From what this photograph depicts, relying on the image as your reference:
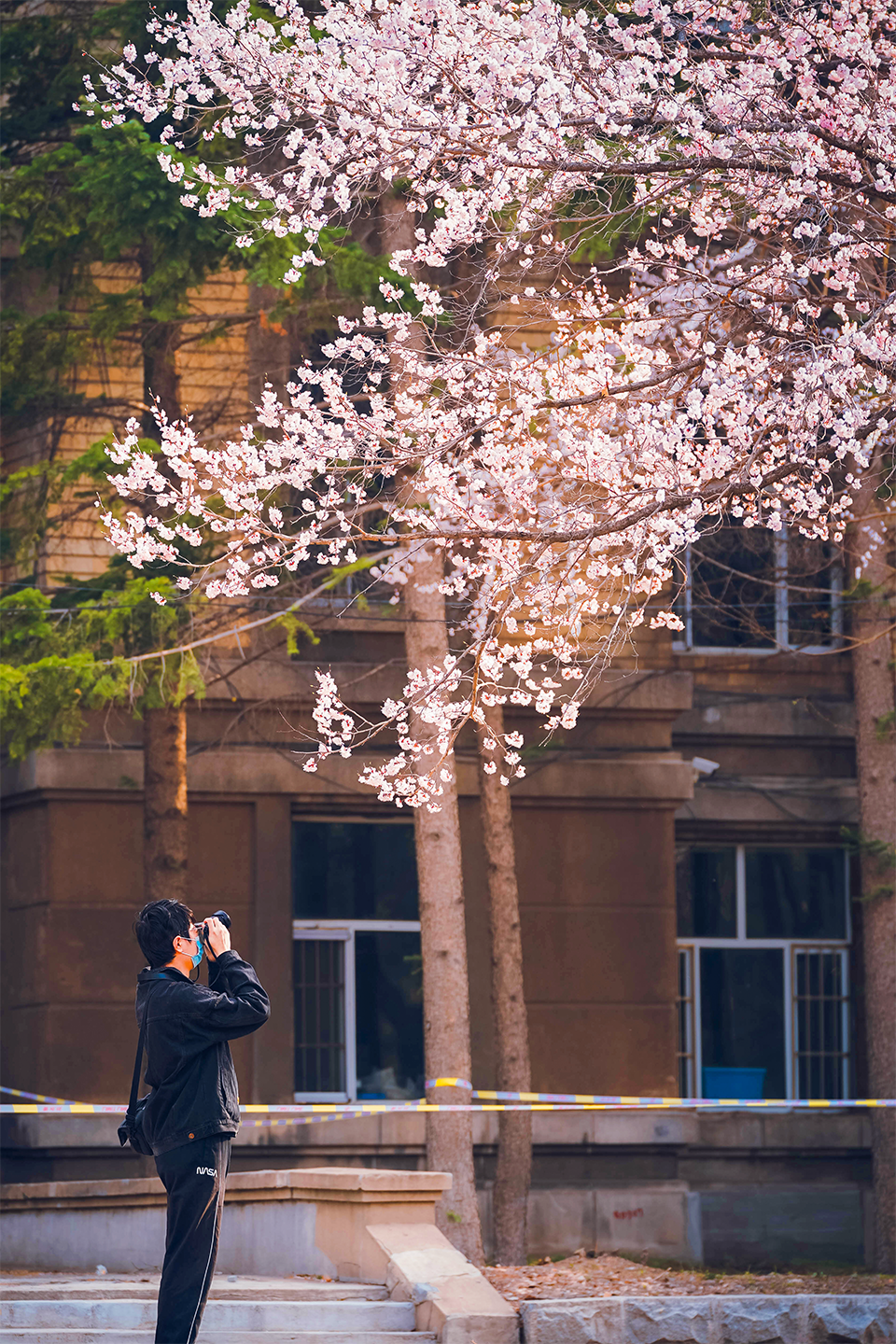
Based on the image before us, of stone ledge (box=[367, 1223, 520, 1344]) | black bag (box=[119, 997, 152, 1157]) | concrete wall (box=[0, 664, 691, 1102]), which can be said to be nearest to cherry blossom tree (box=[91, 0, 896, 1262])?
stone ledge (box=[367, 1223, 520, 1344])

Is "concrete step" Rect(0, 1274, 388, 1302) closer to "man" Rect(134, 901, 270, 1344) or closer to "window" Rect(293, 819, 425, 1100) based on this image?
"man" Rect(134, 901, 270, 1344)

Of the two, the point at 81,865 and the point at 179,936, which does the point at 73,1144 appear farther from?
the point at 179,936

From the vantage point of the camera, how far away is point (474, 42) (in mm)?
9250

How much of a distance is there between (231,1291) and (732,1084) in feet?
30.4

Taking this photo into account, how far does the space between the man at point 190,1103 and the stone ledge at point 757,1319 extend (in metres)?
3.09

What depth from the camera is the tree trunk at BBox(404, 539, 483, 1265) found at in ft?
42.3

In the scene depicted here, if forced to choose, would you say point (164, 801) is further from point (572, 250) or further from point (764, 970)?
point (764, 970)

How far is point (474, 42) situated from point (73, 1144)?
32.2 ft

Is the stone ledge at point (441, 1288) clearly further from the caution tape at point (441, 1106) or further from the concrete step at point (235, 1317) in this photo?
the caution tape at point (441, 1106)

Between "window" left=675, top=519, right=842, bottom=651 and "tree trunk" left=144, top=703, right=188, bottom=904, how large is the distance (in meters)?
5.51

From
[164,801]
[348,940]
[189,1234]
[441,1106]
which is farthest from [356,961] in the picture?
[189,1234]

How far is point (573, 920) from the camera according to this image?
664 inches

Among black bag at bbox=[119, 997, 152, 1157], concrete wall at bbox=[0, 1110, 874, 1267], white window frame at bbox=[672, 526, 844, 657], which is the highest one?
white window frame at bbox=[672, 526, 844, 657]

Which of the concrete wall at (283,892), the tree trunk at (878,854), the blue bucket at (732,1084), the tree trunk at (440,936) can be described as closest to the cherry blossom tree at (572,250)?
the tree trunk at (440,936)
